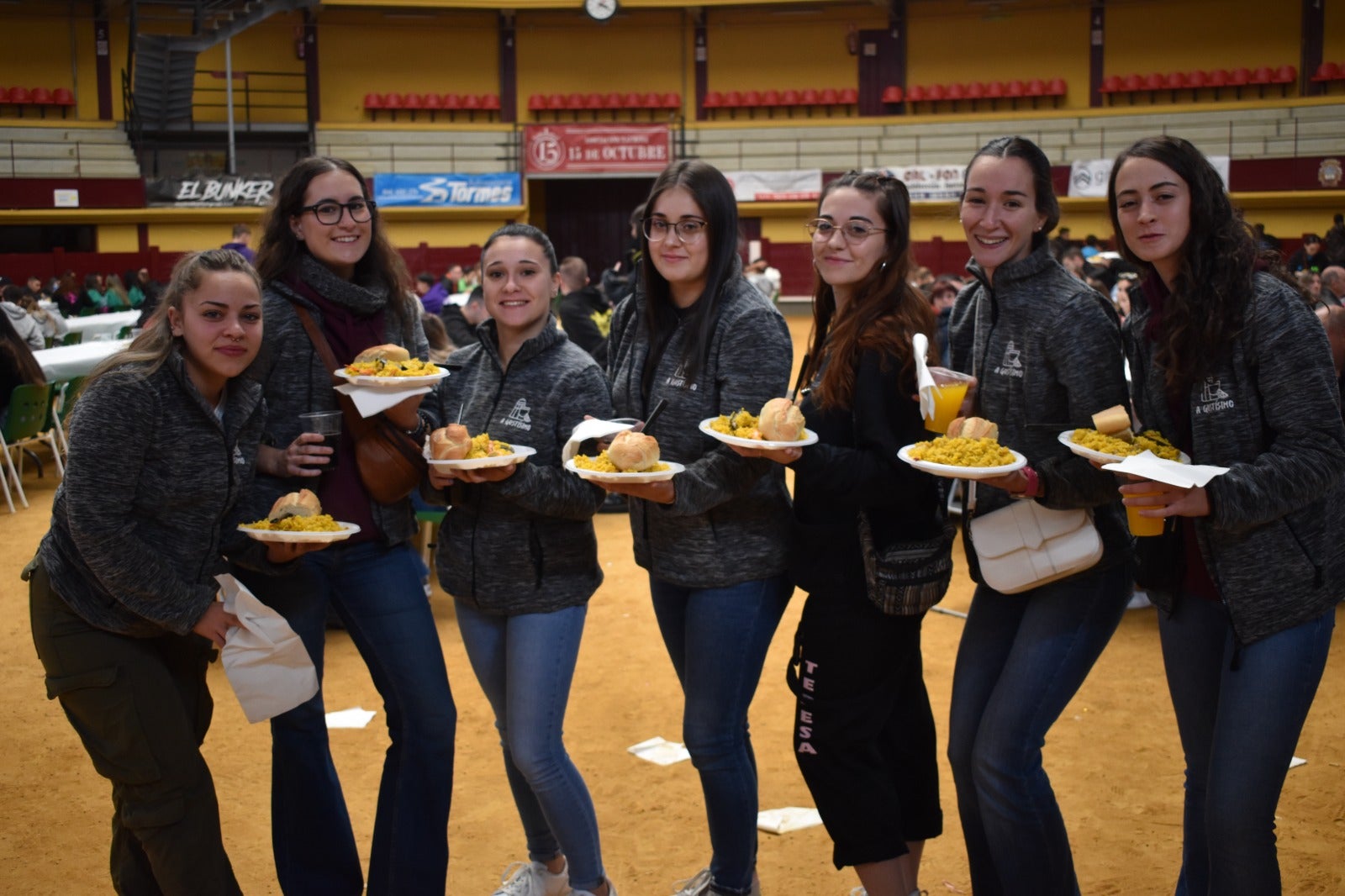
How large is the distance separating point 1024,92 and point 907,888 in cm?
2589

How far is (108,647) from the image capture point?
2.80 metres

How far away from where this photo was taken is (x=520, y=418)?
10.5ft

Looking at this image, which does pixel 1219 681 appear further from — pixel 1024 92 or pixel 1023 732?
pixel 1024 92

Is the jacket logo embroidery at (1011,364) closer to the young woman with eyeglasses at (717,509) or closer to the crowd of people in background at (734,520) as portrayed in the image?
the crowd of people in background at (734,520)

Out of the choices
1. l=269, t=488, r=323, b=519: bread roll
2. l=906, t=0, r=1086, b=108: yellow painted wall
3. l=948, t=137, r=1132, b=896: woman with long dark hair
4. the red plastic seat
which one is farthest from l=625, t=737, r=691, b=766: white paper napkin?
l=906, t=0, r=1086, b=108: yellow painted wall

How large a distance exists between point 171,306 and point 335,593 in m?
0.83

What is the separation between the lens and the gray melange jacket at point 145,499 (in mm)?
2680

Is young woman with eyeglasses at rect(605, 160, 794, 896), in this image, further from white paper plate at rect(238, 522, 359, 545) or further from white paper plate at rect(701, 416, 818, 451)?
white paper plate at rect(238, 522, 359, 545)

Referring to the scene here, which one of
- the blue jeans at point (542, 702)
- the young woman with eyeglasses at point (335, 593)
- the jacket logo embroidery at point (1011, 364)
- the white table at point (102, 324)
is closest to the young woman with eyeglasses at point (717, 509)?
the blue jeans at point (542, 702)

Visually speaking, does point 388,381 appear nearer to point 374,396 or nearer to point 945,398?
point 374,396

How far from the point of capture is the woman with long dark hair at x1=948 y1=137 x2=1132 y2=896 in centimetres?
273

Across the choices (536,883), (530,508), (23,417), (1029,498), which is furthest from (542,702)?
(23,417)

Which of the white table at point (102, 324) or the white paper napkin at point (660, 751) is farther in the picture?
the white table at point (102, 324)

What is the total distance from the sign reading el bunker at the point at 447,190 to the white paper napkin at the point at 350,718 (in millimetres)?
21587
